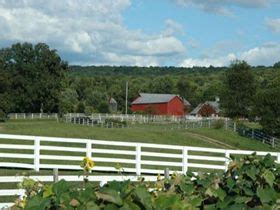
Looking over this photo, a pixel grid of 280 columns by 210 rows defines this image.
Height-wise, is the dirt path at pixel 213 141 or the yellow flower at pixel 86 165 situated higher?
the yellow flower at pixel 86 165

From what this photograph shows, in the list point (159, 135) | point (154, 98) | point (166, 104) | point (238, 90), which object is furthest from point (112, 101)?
point (159, 135)

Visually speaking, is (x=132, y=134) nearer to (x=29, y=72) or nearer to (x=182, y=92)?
(x=29, y=72)

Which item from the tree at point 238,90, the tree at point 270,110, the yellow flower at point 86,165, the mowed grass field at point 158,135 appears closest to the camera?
the yellow flower at point 86,165

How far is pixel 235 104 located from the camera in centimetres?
7700

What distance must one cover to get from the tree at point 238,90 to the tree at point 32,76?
3095 cm

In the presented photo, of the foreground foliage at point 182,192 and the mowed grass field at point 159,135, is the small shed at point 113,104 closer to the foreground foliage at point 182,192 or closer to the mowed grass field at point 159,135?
the mowed grass field at point 159,135

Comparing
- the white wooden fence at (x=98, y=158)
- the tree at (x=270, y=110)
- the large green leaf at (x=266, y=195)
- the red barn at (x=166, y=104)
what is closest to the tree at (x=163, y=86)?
the red barn at (x=166, y=104)

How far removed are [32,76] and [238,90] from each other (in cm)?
3705

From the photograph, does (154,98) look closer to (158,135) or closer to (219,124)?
(219,124)

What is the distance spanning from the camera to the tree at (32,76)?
96938mm

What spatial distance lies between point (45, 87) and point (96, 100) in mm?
38110

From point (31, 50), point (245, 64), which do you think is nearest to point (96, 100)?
point (31, 50)

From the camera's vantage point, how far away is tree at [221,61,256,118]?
76.8 meters

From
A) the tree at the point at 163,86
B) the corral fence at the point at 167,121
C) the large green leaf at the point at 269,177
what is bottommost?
the corral fence at the point at 167,121
